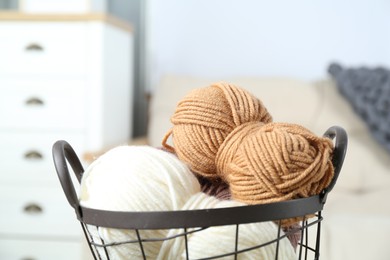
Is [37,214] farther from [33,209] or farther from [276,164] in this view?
[276,164]

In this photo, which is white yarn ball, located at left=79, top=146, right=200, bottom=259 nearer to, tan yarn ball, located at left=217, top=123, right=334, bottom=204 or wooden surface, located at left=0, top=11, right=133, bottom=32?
tan yarn ball, located at left=217, top=123, right=334, bottom=204

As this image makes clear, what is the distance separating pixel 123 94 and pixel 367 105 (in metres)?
0.71

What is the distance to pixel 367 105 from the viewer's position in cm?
153

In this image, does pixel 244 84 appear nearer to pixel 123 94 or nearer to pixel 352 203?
pixel 123 94

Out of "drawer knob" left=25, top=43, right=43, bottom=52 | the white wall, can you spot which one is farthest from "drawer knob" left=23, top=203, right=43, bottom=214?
the white wall

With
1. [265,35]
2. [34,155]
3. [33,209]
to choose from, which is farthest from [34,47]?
[265,35]

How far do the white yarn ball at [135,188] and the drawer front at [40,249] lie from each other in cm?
124

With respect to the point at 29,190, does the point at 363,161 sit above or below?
above

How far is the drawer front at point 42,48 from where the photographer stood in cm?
151

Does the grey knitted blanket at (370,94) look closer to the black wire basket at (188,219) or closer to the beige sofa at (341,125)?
the beige sofa at (341,125)

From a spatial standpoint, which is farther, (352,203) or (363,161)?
(363,161)

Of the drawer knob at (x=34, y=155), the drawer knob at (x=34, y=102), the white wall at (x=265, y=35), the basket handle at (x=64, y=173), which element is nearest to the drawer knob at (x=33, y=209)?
the drawer knob at (x=34, y=155)

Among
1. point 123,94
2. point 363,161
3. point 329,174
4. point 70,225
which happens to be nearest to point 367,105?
point 363,161

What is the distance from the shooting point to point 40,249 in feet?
5.17
